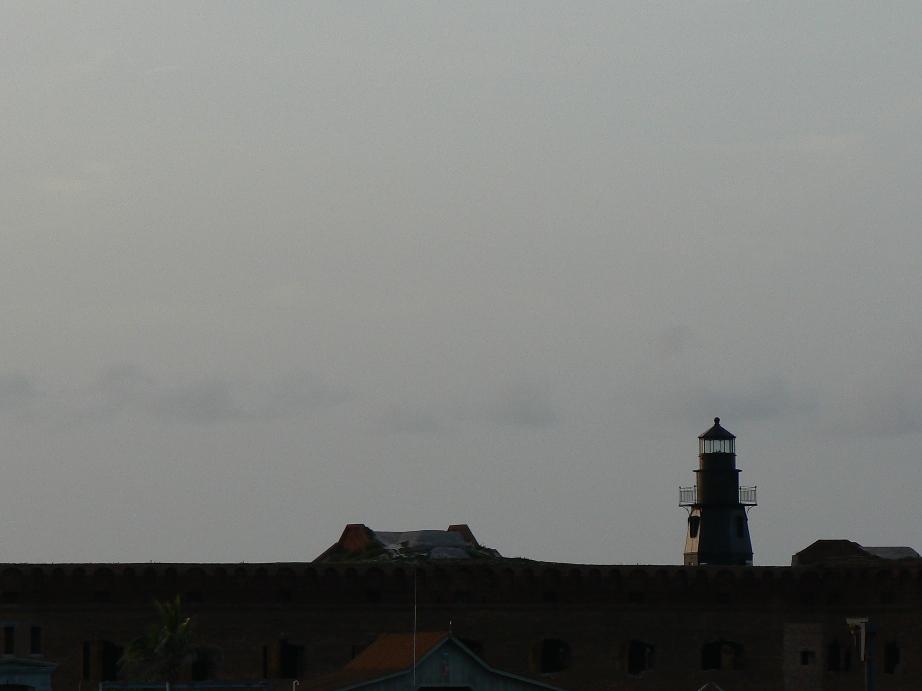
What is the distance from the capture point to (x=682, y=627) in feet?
197

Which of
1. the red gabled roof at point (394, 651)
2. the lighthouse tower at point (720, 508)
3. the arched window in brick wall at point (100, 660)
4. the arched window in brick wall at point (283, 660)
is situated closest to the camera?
the red gabled roof at point (394, 651)

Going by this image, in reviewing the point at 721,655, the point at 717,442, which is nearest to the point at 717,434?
the point at 717,442

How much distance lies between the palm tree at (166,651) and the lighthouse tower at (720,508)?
29.6 meters

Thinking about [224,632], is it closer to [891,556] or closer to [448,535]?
[448,535]

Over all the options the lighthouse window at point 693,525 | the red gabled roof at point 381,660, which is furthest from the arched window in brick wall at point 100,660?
the lighthouse window at point 693,525

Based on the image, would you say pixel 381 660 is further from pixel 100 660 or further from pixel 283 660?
pixel 100 660

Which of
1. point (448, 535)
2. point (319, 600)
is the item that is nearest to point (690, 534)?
point (448, 535)

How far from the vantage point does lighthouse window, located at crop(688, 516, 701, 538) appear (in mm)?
80819

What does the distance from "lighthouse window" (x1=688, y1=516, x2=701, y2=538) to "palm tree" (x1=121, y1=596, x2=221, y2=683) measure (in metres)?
29.9

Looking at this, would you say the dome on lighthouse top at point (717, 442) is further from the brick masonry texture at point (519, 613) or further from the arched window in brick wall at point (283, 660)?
the arched window in brick wall at point (283, 660)

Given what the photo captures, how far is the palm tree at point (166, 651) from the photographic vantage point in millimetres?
55000

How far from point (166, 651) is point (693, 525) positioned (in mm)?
33307

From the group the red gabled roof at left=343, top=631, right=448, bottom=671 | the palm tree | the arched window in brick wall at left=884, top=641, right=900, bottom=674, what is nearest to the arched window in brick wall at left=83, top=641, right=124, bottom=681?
the palm tree

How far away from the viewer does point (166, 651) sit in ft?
180
